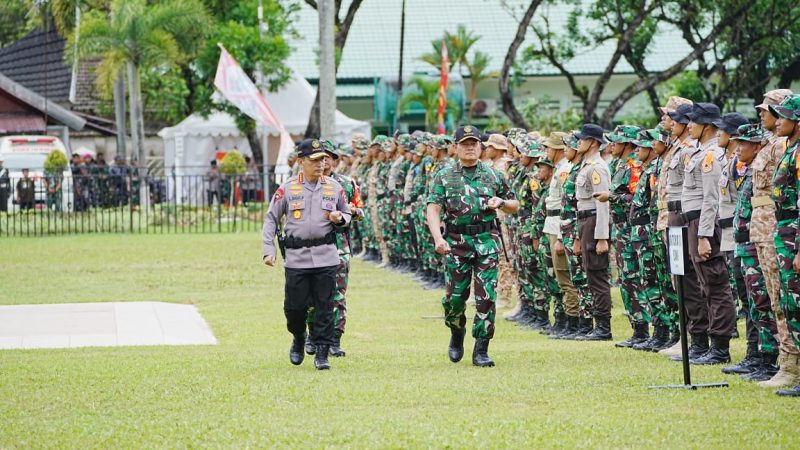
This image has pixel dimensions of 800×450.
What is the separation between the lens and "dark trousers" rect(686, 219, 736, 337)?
39.1ft

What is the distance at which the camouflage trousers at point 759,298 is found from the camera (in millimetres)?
10734

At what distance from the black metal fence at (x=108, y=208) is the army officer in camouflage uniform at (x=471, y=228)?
21.9 meters

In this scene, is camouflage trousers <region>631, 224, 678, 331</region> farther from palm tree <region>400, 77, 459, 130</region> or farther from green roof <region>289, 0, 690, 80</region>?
green roof <region>289, 0, 690, 80</region>

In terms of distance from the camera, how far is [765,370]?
425 inches

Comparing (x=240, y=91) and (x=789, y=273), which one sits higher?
(x=240, y=91)

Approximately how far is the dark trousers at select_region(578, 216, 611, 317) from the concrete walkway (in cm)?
397

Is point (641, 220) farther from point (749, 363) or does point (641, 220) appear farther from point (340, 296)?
point (340, 296)

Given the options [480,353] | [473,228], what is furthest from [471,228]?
[480,353]

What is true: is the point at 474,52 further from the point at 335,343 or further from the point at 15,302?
the point at 335,343

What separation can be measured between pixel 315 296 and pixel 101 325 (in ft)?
15.8

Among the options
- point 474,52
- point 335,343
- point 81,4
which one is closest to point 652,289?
point 335,343

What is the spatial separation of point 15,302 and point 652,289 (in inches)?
377

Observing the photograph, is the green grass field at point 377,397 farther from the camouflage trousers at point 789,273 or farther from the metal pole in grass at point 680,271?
the camouflage trousers at point 789,273

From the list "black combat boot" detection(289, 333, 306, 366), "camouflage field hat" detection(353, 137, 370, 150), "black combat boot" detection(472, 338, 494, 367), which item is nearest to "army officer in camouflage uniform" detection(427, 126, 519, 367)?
"black combat boot" detection(472, 338, 494, 367)
